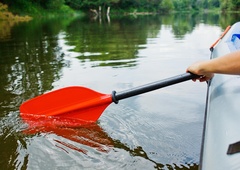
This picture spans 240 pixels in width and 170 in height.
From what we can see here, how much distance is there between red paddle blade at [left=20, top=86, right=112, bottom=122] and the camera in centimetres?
253

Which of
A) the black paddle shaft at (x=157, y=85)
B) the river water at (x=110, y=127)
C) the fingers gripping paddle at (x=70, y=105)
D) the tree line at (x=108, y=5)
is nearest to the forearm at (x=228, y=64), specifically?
the black paddle shaft at (x=157, y=85)

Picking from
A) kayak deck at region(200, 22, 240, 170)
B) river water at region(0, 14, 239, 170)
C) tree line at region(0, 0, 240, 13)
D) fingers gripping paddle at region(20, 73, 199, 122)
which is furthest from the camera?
tree line at region(0, 0, 240, 13)

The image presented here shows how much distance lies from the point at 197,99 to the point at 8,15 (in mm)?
21360

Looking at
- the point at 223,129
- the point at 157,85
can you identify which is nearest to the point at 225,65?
the point at 223,129

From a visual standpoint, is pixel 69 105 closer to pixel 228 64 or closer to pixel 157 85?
pixel 157 85

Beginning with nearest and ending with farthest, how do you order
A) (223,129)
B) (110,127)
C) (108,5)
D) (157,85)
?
(223,129), (157,85), (110,127), (108,5)

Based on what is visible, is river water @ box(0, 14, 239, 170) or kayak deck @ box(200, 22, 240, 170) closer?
kayak deck @ box(200, 22, 240, 170)

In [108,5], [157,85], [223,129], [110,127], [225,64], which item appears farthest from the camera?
[108,5]

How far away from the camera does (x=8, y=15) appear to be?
71.3 ft

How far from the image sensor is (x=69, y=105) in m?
2.60

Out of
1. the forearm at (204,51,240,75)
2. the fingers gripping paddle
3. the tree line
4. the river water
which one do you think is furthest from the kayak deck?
the tree line

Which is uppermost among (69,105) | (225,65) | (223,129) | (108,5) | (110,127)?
(108,5)

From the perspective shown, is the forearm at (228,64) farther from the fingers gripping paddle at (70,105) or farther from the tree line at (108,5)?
the tree line at (108,5)

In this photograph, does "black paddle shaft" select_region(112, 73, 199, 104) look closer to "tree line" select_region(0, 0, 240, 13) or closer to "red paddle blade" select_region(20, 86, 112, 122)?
"red paddle blade" select_region(20, 86, 112, 122)
